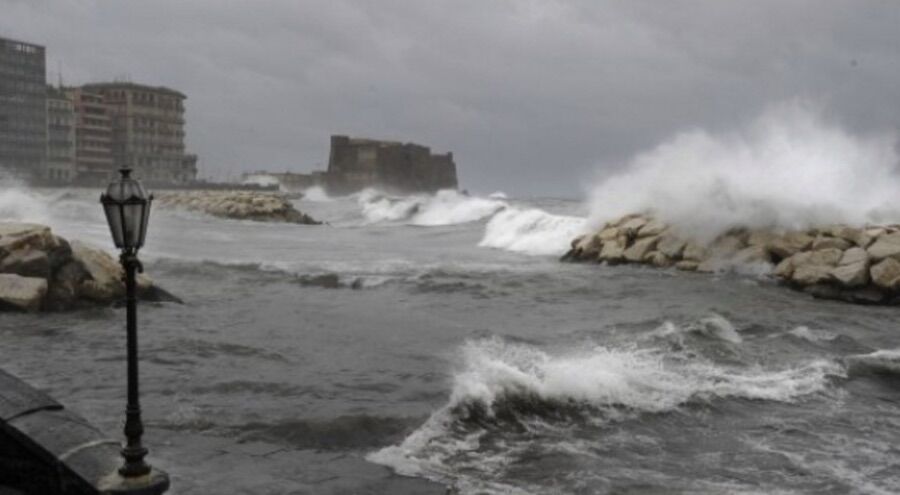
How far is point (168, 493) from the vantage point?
5.46 metres

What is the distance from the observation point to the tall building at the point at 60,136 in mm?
117644

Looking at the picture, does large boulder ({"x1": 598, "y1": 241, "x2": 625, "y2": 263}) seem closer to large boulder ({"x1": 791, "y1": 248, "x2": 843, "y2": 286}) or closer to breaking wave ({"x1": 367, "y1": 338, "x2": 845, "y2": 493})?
large boulder ({"x1": 791, "y1": 248, "x2": 843, "y2": 286})

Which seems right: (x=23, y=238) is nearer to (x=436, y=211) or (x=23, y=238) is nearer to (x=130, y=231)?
(x=130, y=231)

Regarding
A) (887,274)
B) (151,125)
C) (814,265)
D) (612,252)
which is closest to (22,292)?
(612,252)

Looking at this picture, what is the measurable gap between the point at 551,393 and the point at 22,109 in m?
125

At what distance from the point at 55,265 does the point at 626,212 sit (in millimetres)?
16350

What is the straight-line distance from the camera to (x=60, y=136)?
389ft

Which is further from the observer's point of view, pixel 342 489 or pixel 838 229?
pixel 838 229

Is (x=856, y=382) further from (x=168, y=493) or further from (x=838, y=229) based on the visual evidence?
(x=838, y=229)

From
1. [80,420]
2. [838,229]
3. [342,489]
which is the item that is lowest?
[342,489]

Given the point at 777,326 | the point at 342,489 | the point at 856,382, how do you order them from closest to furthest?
the point at 342,489 < the point at 856,382 < the point at 777,326

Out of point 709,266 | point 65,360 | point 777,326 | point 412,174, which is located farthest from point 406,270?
point 412,174

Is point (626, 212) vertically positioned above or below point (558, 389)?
above

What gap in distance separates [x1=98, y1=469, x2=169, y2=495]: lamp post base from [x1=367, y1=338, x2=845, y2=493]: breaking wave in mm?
2128
